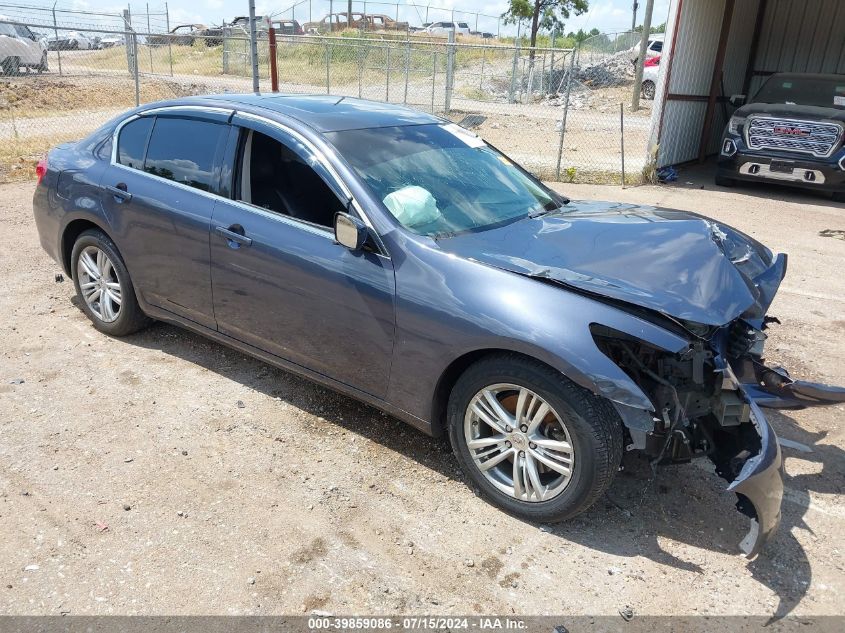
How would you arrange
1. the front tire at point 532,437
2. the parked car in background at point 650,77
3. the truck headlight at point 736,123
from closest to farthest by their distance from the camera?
the front tire at point 532,437
the truck headlight at point 736,123
the parked car in background at point 650,77

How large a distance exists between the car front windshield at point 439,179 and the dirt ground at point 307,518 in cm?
124

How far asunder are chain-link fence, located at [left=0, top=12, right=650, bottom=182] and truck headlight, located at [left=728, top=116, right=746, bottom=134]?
5.81 ft

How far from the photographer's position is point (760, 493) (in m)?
2.60

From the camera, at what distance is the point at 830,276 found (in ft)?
22.2

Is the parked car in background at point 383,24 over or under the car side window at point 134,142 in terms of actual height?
over

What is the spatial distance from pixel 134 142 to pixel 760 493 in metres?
4.11

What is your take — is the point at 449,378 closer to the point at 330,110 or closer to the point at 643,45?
the point at 330,110

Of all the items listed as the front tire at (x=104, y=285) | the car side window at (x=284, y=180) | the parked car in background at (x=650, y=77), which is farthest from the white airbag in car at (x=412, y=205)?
the parked car in background at (x=650, y=77)

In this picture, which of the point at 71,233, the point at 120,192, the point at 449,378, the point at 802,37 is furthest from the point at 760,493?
the point at 802,37

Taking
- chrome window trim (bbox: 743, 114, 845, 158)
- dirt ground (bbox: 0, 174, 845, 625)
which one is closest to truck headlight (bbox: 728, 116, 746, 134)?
chrome window trim (bbox: 743, 114, 845, 158)

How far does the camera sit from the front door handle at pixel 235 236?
3.68m

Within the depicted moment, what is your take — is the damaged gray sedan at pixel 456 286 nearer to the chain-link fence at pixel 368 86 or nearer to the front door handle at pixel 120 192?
the front door handle at pixel 120 192

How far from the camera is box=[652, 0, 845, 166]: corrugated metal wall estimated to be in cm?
1237

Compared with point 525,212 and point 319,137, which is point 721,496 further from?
point 319,137
